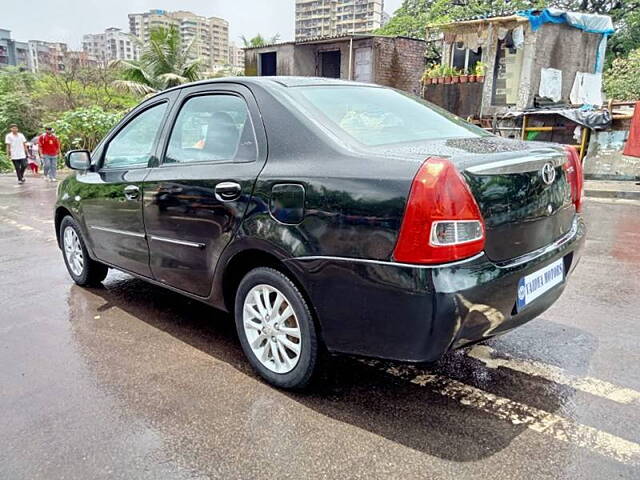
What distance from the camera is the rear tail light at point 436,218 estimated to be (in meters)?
2.03

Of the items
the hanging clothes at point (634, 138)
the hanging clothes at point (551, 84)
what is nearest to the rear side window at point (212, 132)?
the hanging clothes at point (634, 138)

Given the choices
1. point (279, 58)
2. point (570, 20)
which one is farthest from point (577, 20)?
point (279, 58)

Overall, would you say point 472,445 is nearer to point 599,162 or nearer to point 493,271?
point 493,271

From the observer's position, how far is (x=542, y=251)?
8.09 ft

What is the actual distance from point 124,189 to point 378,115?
6.12ft

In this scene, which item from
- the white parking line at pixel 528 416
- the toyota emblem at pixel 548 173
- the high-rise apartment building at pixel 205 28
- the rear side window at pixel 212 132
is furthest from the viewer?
the high-rise apartment building at pixel 205 28

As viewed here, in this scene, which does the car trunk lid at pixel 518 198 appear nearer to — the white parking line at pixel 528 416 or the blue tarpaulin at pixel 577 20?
the white parking line at pixel 528 416

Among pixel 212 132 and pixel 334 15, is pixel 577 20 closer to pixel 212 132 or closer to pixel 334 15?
pixel 212 132

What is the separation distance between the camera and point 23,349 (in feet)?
10.8

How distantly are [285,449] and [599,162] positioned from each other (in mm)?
12608

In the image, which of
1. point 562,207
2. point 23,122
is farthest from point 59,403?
point 23,122

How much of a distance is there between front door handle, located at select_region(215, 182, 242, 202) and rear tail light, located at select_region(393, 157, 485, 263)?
1003mm

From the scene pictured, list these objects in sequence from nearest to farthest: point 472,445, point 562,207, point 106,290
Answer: point 472,445
point 562,207
point 106,290

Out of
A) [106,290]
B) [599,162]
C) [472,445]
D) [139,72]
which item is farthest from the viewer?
[139,72]
